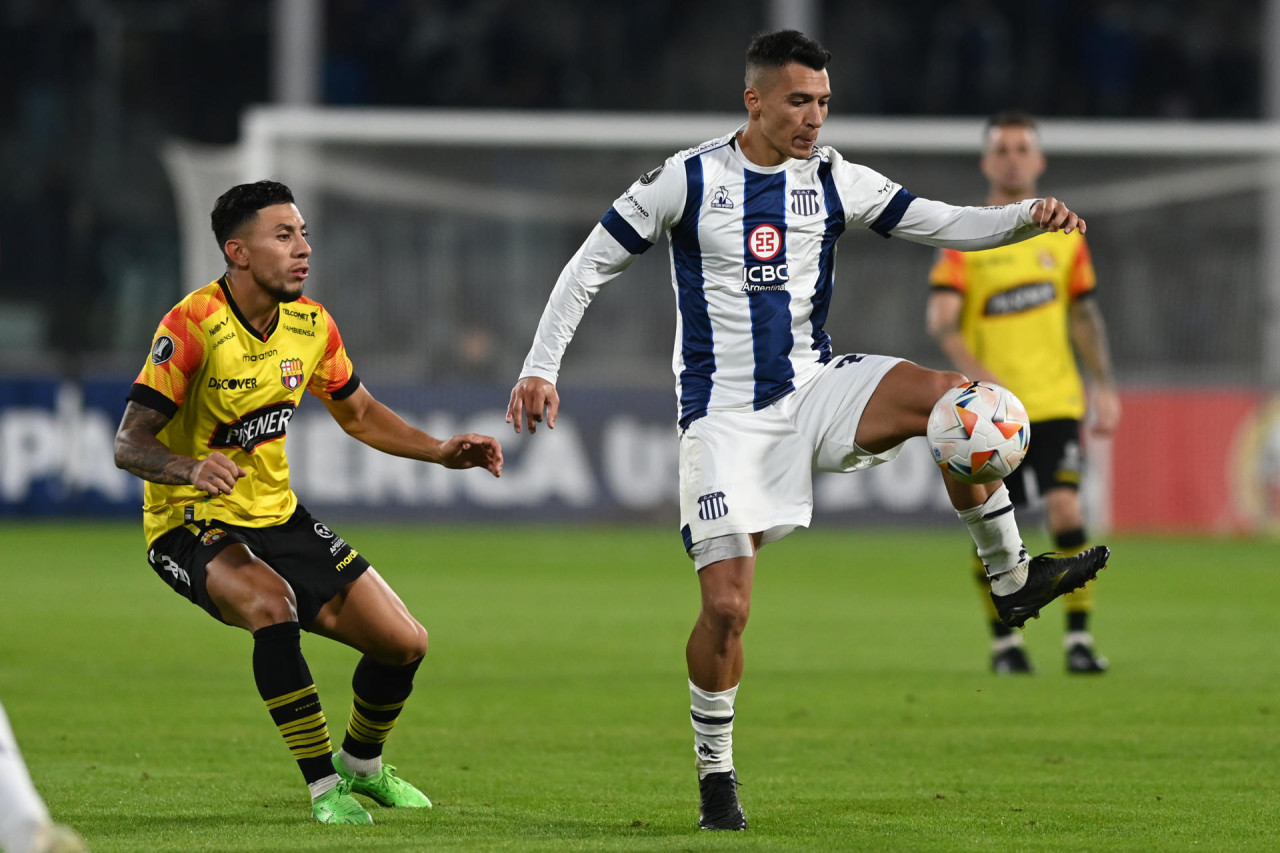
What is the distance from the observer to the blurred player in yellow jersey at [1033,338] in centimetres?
899

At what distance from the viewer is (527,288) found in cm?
1906

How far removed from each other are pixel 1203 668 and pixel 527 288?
35.3ft

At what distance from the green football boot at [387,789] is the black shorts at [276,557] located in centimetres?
51

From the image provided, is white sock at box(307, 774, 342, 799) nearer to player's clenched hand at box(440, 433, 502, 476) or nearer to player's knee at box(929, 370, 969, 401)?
player's clenched hand at box(440, 433, 502, 476)

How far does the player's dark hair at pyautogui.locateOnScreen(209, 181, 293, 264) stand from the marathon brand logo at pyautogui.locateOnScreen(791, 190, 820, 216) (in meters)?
1.53

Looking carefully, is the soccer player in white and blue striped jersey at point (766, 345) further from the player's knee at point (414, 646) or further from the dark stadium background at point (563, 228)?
the dark stadium background at point (563, 228)

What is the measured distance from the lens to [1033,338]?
30.7 ft

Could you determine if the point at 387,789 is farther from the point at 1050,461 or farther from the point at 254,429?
the point at 1050,461

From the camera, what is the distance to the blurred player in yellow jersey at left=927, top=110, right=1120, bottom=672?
354 inches

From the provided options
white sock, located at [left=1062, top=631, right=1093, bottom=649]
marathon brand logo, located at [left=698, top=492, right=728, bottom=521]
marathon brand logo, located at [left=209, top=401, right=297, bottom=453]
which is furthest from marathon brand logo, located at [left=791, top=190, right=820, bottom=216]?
white sock, located at [left=1062, top=631, right=1093, bottom=649]

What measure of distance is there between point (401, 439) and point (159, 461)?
1.01 meters

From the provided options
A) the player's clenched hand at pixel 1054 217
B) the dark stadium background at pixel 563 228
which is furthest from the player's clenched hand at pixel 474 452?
the dark stadium background at pixel 563 228

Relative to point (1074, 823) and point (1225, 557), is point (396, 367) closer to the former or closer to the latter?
point (1225, 557)

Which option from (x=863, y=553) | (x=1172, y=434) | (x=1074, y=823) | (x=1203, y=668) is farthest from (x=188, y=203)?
(x=1074, y=823)
